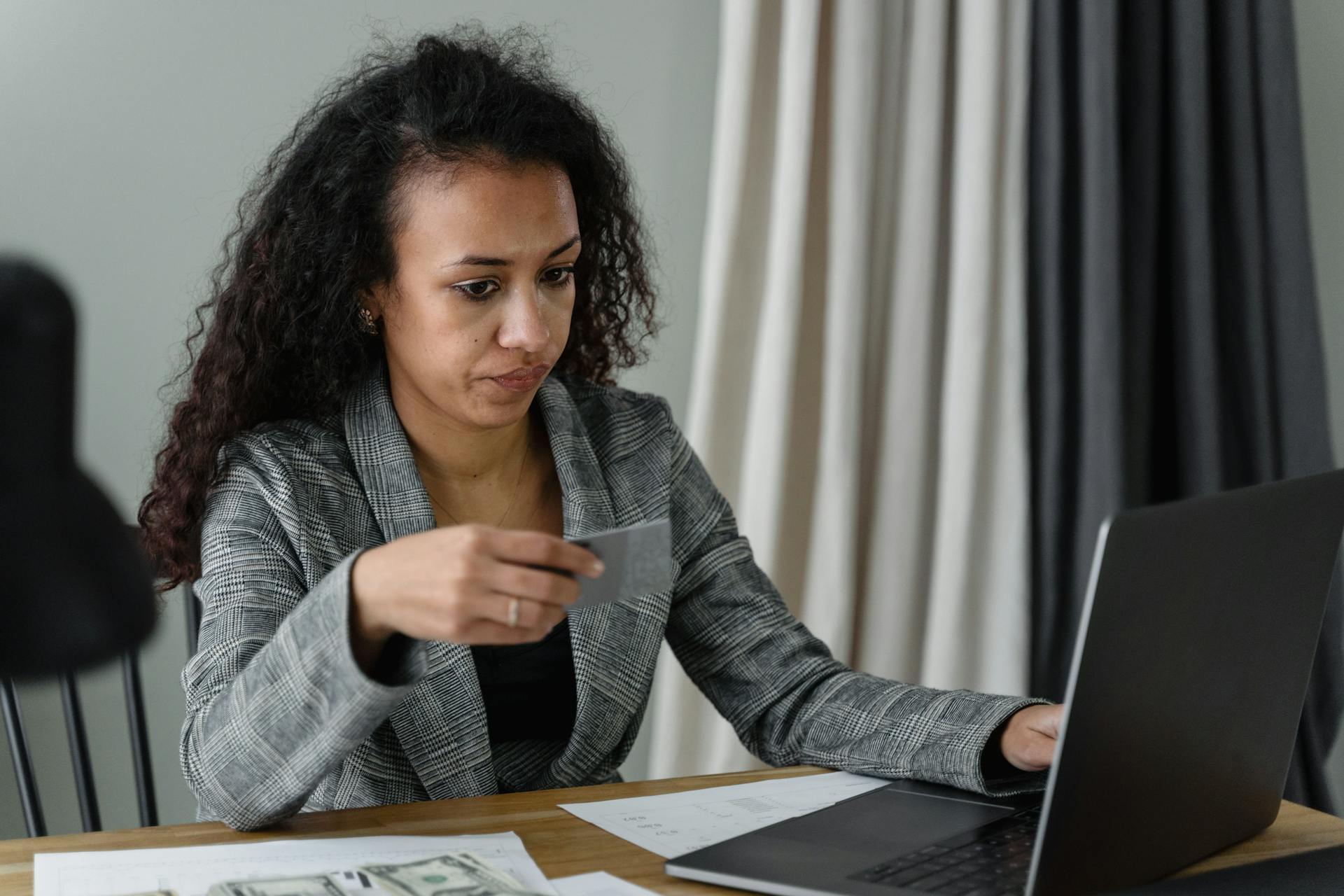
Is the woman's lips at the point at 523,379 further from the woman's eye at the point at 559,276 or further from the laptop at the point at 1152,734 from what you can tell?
the laptop at the point at 1152,734

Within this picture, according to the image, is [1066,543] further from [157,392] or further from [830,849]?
[157,392]

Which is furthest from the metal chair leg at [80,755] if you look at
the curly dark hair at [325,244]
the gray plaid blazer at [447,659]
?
the gray plaid blazer at [447,659]

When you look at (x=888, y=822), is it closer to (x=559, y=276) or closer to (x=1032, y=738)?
(x=1032, y=738)

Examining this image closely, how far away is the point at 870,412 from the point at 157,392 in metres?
1.11

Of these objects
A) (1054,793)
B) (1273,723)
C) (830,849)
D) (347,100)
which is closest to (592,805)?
(830,849)

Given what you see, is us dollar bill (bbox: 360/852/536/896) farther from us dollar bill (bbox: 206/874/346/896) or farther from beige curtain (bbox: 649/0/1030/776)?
Answer: beige curtain (bbox: 649/0/1030/776)

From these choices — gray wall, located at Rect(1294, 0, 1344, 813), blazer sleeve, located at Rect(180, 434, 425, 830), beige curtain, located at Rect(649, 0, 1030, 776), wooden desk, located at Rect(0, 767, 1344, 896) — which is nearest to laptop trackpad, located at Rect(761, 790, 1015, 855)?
wooden desk, located at Rect(0, 767, 1344, 896)

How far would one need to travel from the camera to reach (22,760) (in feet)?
4.22

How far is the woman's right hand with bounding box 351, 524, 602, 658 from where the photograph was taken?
0.83m

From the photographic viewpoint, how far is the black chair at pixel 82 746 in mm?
1290

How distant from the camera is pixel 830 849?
92cm

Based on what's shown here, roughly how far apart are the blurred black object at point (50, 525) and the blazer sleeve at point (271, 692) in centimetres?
43

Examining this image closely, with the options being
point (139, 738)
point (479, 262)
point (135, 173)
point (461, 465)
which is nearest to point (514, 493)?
point (461, 465)

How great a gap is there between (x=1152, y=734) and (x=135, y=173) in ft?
5.01
